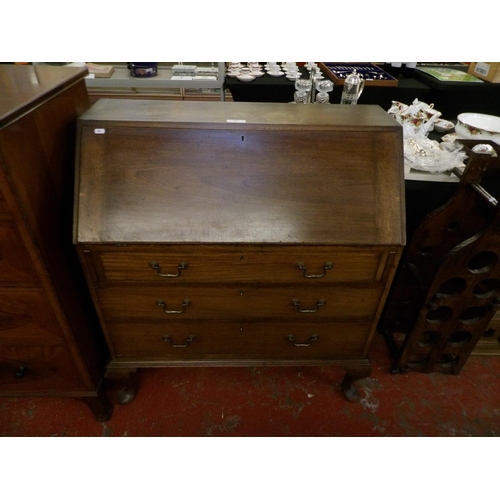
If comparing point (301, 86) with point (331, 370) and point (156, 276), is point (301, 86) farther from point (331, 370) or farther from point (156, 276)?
point (331, 370)

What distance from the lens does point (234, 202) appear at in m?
1.07

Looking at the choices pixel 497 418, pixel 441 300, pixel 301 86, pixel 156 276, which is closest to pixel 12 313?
pixel 156 276

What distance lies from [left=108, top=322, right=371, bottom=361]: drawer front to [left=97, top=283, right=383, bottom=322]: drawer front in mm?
52

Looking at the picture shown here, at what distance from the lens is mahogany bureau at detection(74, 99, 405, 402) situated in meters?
1.05

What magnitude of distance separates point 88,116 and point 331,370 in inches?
60.9

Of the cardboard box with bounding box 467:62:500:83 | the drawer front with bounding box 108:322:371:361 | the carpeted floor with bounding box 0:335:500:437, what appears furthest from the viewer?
the cardboard box with bounding box 467:62:500:83

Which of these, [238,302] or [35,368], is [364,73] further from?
[35,368]

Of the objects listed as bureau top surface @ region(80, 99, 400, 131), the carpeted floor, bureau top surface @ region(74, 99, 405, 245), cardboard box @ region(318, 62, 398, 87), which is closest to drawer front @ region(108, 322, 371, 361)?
the carpeted floor

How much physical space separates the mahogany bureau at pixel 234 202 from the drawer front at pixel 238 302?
0.01 metres

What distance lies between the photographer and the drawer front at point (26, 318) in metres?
1.08

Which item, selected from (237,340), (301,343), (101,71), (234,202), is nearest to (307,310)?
(301,343)

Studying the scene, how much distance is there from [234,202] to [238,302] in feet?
1.25

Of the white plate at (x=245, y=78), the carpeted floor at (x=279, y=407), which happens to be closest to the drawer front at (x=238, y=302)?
the carpeted floor at (x=279, y=407)

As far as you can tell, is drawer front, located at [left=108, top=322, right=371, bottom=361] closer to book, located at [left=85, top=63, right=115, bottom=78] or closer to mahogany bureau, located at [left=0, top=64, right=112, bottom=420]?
mahogany bureau, located at [left=0, top=64, right=112, bottom=420]
